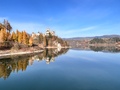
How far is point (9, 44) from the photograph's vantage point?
87688 mm

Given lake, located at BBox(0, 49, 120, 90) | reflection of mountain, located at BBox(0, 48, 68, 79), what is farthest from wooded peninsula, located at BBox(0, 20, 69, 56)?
lake, located at BBox(0, 49, 120, 90)

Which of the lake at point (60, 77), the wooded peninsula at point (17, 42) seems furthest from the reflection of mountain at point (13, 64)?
the wooded peninsula at point (17, 42)

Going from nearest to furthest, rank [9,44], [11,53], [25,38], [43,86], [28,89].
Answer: [28,89], [43,86], [11,53], [9,44], [25,38]

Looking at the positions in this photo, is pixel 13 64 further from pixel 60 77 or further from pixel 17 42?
pixel 17 42

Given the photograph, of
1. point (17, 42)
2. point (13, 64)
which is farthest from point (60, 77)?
point (17, 42)

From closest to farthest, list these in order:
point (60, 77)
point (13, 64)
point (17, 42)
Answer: point (60, 77), point (13, 64), point (17, 42)

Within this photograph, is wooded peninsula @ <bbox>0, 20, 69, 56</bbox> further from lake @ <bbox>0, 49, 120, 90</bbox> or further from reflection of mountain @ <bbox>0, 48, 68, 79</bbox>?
lake @ <bbox>0, 49, 120, 90</bbox>

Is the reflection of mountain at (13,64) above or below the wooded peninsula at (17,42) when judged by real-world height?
below

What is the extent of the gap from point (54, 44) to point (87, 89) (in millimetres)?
164256

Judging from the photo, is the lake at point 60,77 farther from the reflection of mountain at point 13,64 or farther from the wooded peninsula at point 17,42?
the wooded peninsula at point 17,42

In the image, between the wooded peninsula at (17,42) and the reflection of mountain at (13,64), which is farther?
the wooded peninsula at (17,42)

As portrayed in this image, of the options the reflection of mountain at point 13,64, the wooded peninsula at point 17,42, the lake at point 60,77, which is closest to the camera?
the lake at point 60,77

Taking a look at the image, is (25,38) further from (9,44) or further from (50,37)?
(50,37)

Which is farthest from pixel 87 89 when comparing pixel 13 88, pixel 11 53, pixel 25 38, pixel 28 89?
pixel 25 38
